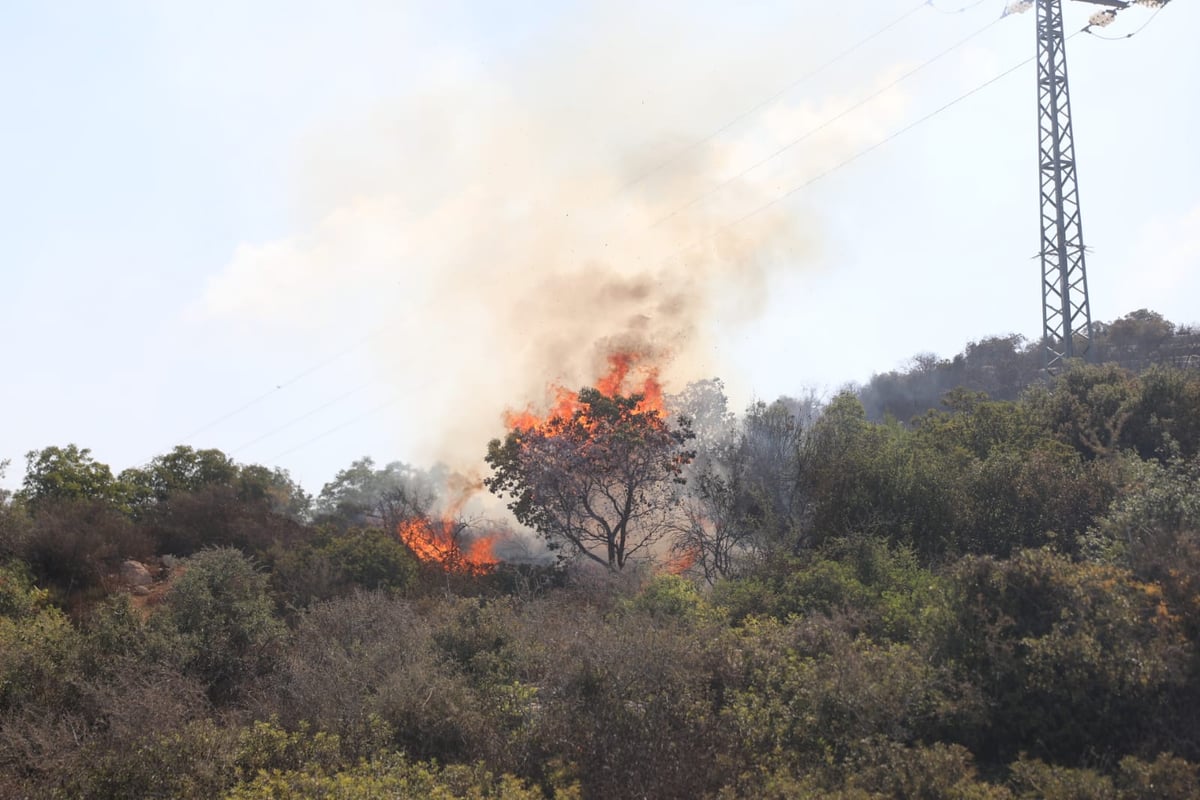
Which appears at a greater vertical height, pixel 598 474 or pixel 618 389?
pixel 618 389

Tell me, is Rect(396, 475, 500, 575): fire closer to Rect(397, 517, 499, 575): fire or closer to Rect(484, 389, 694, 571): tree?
Rect(397, 517, 499, 575): fire

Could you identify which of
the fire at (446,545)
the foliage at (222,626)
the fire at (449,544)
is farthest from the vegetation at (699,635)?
the fire at (446,545)

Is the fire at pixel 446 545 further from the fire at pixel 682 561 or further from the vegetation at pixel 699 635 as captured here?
the fire at pixel 682 561

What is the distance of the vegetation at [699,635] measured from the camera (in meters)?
13.4

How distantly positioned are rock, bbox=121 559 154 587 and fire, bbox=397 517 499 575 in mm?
9826

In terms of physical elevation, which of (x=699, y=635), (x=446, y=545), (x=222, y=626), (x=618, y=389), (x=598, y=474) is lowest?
(x=699, y=635)

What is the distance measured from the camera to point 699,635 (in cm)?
1878

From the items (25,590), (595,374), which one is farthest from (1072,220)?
(25,590)

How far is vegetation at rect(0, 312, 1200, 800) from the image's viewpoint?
43.9 ft

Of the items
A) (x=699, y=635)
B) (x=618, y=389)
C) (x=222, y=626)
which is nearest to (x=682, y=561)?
(x=618, y=389)

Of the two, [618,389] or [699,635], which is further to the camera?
[618,389]

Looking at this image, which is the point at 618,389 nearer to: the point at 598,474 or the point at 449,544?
the point at 598,474

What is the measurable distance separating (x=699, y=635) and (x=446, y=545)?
79.3 ft

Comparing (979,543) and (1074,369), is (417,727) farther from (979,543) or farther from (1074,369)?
(1074,369)
